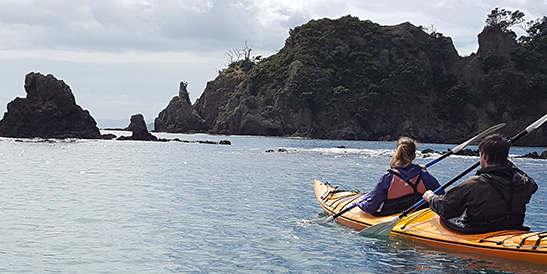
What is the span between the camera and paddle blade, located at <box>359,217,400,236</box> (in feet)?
30.5

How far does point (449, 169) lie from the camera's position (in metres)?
30.5

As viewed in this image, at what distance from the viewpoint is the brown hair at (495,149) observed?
7117mm

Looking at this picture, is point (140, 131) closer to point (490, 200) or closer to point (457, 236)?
point (457, 236)

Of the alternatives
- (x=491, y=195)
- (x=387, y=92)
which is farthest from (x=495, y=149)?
(x=387, y=92)

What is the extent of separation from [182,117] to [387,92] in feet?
125

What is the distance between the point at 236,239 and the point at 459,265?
3926 millimetres

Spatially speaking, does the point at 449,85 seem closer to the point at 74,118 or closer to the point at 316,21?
the point at 316,21

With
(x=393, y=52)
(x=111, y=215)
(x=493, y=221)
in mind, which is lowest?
(x=111, y=215)

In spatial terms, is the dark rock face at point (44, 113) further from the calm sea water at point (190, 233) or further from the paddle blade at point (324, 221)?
the paddle blade at point (324, 221)

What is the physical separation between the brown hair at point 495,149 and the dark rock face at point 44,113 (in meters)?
58.3

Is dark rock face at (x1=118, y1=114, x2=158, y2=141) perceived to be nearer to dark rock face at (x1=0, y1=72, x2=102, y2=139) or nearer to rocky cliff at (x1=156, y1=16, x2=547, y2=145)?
dark rock face at (x1=0, y1=72, x2=102, y2=139)

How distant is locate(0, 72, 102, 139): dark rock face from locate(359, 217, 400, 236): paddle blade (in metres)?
55.8

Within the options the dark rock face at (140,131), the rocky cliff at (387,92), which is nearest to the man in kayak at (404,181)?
the dark rock face at (140,131)

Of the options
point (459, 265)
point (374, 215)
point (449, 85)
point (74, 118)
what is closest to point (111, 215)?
point (374, 215)
